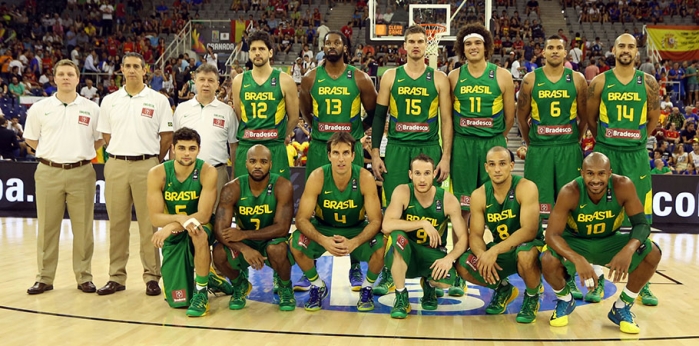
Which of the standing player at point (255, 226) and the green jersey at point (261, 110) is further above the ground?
the green jersey at point (261, 110)

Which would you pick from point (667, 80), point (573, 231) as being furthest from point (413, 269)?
point (667, 80)

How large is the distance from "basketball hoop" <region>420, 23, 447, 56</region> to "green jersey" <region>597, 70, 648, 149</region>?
693 cm

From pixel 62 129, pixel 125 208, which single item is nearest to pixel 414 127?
pixel 125 208

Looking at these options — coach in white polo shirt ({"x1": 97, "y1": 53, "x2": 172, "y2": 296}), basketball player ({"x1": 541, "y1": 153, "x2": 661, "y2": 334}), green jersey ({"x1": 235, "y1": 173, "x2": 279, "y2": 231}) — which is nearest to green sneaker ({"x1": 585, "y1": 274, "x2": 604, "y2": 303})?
basketball player ({"x1": 541, "y1": 153, "x2": 661, "y2": 334})

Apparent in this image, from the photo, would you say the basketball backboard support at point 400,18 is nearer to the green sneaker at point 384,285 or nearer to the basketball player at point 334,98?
the basketball player at point 334,98

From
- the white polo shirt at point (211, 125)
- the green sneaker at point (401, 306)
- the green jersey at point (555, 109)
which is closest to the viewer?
the green sneaker at point (401, 306)

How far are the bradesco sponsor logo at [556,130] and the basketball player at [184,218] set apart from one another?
3007 mm

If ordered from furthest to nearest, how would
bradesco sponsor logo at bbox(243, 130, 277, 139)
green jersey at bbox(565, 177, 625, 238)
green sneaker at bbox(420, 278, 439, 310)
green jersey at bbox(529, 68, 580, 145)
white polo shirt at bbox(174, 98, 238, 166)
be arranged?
1. white polo shirt at bbox(174, 98, 238, 166)
2. bradesco sponsor logo at bbox(243, 130, 277, 139)
3. green jersey at bbox(529, 68, 580, 145)
4. green sneaker at bbox(420, 278, 439, 310)
5. green jersey at bbox(565, 177, 625, 238)

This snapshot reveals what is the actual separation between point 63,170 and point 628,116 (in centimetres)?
508

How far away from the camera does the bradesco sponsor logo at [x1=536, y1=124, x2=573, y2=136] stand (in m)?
6.57

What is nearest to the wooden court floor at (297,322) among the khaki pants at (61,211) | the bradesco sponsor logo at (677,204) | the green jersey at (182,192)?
the khaki pants at (61,211)

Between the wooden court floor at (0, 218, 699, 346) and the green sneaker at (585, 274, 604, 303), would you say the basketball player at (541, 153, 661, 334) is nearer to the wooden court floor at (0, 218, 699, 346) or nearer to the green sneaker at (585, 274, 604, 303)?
the wooden court floor at (0, 218, 699, 346)

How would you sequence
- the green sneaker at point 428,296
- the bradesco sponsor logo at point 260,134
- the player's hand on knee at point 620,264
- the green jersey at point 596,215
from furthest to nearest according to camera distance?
the bradesco sponsor logo at point 260,134 < the green sneaker at point 428,296 < the green jersey at point 596,215 < the player's hand on knee at point 620,264

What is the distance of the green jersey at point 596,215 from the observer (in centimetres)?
553
